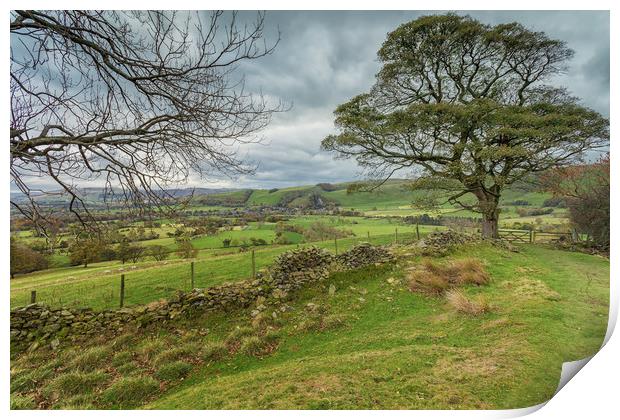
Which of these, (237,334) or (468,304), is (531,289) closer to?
(468,304)

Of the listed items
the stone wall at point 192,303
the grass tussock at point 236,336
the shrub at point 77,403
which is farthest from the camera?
the stone wall at point 192,303

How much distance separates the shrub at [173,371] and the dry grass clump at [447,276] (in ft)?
10.5

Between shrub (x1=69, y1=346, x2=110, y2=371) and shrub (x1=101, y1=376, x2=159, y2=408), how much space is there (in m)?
0.54

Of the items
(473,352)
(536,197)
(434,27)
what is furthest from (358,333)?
(434,27)

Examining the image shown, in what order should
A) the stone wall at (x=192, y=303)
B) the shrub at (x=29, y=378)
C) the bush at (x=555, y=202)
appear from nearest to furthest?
the shrub at (x=29, y=378)
the stone wall at (x=192, y=303)
the bush at (x=555, y=202)

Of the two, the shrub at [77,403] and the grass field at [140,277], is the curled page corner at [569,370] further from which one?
the shrub at [77,403]

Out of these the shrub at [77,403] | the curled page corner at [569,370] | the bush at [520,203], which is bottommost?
the shrub at [77,403]

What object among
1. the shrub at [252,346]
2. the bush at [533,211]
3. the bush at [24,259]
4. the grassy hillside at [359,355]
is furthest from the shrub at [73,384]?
the bush at [533,211]

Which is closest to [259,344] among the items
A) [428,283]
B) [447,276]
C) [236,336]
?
[236,336]

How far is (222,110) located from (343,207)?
2.99m

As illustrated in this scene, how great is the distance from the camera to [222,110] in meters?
2.37

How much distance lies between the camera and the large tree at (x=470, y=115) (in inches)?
145

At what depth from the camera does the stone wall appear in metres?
2.97
